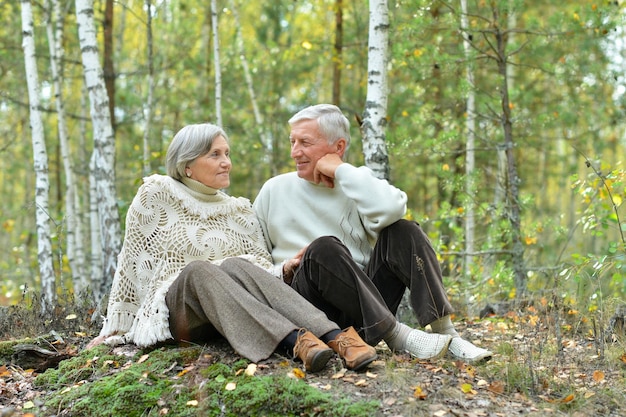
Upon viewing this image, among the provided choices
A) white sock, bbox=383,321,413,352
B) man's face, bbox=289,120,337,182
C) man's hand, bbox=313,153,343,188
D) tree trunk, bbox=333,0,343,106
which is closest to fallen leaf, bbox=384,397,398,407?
white sock, bbox=383,321,413,352

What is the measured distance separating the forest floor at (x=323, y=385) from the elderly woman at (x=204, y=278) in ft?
0.37

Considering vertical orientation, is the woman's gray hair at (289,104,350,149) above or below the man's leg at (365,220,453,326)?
above

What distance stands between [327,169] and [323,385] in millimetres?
1241

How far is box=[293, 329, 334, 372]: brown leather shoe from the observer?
3018 mm

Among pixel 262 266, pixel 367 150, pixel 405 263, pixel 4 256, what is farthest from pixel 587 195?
pixel 4 256

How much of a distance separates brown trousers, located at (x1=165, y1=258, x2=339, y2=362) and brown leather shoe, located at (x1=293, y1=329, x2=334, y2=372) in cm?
9

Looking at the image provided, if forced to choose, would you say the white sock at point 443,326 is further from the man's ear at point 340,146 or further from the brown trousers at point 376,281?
the man's ear at point 340,146

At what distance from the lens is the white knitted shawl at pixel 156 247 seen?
142 inches

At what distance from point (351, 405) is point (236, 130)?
312 inches

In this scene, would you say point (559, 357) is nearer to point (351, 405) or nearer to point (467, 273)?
point (351, 405)

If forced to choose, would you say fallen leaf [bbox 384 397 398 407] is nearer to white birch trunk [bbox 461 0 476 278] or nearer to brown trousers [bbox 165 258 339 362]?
brown trousers [bbox 165 258 339 362]

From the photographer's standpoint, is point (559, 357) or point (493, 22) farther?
point (493, 22)

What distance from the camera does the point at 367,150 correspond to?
4770 millimetres

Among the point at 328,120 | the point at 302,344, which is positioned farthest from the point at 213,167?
the point at 302,344
